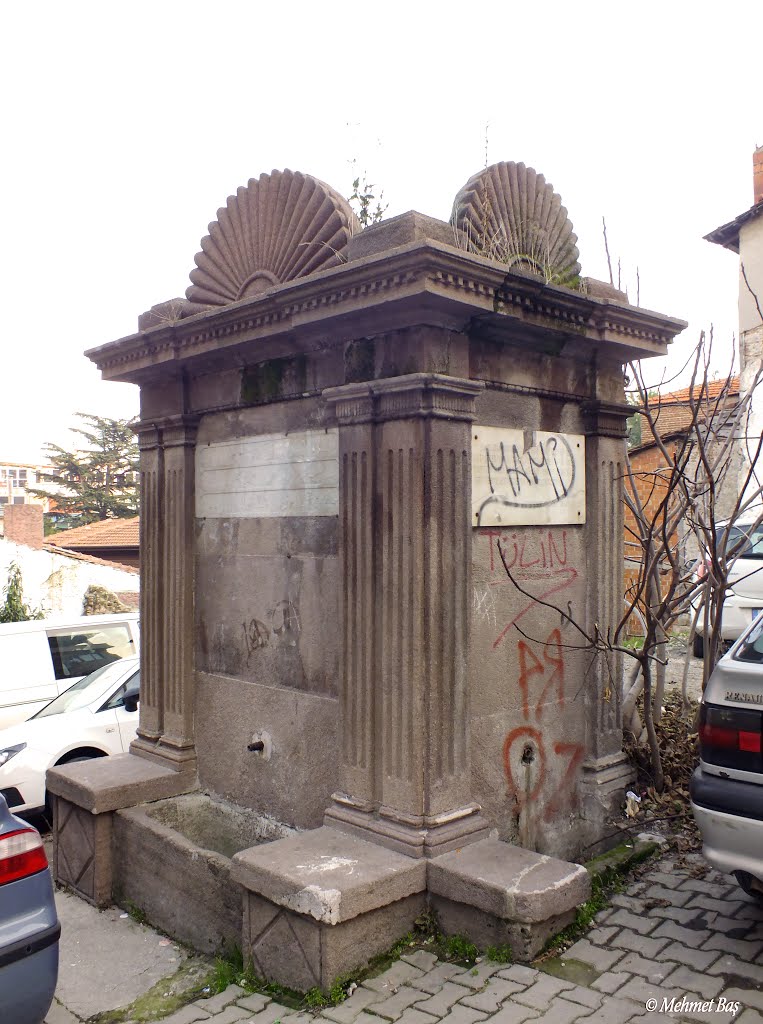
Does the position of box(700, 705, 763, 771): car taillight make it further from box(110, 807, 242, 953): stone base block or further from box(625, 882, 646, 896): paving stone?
box(110, 807, 242, 953): stone base block

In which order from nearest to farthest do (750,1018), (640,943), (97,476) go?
(750,1018) < (640,943) < (97,476)

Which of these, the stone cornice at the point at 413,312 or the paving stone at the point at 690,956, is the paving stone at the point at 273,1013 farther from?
the stone cornice at the point at 413,312

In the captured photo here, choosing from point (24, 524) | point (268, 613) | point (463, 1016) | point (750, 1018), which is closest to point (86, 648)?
point (268, 613)

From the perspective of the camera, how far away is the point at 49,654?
32.3 ft

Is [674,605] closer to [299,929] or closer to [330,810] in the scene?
[330,810]

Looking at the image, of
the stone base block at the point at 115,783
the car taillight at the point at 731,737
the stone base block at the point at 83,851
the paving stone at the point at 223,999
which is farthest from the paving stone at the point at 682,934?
the stone base block at the point at 83,851

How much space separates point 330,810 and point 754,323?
16524 millimetres

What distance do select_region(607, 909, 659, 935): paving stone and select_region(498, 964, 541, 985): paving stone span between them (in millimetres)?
650

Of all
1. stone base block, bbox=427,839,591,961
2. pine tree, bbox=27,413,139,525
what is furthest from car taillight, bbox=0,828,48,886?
pine tree, bbox=27,413,139,525

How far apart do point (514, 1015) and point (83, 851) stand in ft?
10.8

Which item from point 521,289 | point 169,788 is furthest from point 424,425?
point 169,788

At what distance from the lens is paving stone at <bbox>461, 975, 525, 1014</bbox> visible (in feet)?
11.2

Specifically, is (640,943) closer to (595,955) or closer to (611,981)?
(595,955)

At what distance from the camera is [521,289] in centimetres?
438
